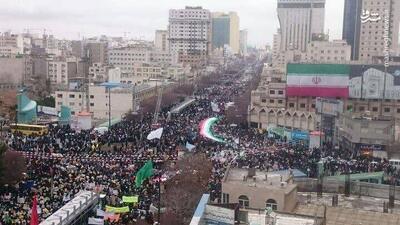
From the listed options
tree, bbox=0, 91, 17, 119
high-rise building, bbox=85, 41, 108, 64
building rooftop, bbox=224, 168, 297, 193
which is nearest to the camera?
building rooftop, bbox=224, 168, 297, 193

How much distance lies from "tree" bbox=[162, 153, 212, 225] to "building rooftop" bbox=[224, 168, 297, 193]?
3019mm

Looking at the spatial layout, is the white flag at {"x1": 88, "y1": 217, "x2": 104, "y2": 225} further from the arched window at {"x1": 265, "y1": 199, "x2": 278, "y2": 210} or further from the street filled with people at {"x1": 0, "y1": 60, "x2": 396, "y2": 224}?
the arched window at {"x1": 265, "y1": 199, "x2": 278, "y2": 210}

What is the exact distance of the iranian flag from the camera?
34.8m

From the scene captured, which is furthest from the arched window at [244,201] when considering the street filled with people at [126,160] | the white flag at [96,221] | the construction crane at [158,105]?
the construction crane at [158,105]

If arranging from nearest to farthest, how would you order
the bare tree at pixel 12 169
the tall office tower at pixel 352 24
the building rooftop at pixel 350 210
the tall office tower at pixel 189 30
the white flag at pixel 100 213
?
the building rooftop at pixel 350 210, the white flag at pixel 100 213, the bare tree at pixel 12 169, the tall office tower at pixel 352 24, the tall office tower at pixel 189 30

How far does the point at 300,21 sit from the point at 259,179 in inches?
3073

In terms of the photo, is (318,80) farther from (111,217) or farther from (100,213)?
(111,217)

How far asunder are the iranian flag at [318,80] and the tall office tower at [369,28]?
17028 millimetres

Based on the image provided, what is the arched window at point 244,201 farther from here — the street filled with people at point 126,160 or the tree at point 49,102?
the tree at point 49,102

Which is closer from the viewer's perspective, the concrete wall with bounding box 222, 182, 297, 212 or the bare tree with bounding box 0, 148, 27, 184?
the concrete wall with bounding box 222, 182, 297, 212

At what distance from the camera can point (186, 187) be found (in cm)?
1658

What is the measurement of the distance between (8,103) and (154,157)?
24.7 meters

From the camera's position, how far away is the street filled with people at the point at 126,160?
52.4ft

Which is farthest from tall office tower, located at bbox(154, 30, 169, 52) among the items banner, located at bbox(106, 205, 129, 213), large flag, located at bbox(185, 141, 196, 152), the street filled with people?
banner, located at bbox(106, 205, 129, 213)
